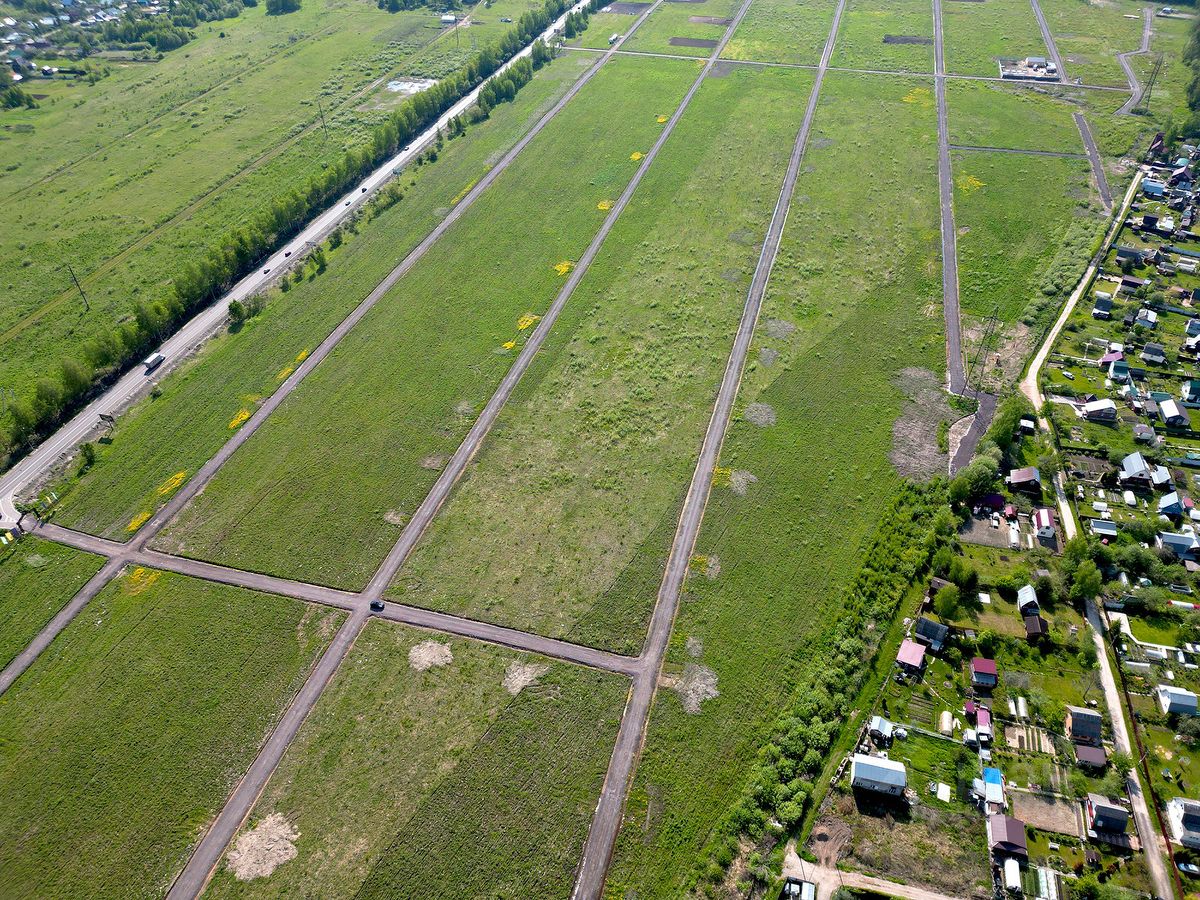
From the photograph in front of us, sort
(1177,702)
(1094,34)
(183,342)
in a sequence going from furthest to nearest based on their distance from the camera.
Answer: (1094,34) < (183,342) < (1177,702)

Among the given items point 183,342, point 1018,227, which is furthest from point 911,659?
point 183,342

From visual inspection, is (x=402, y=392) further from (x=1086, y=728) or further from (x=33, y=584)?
(x=1086, y=728)

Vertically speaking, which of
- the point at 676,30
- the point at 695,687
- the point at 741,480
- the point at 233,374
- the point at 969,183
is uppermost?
the point at 676,30

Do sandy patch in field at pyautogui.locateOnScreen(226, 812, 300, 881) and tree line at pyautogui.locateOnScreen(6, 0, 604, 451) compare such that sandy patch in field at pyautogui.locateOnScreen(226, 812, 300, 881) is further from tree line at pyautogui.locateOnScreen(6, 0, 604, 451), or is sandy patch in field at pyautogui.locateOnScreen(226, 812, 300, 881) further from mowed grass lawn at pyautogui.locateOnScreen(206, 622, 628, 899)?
tree line at pyautogui.locateOnScreen(6, 0, 604, 451)

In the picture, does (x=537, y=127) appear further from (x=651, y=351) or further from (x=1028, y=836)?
(x=1028, y=836)

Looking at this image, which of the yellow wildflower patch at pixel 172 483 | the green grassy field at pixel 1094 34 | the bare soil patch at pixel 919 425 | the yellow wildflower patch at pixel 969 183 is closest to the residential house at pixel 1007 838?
the bare soil patch at pixel 919 425

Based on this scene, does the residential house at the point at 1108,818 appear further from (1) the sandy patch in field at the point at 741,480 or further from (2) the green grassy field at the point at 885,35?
(2) the green grassy field at the point at 885,35
